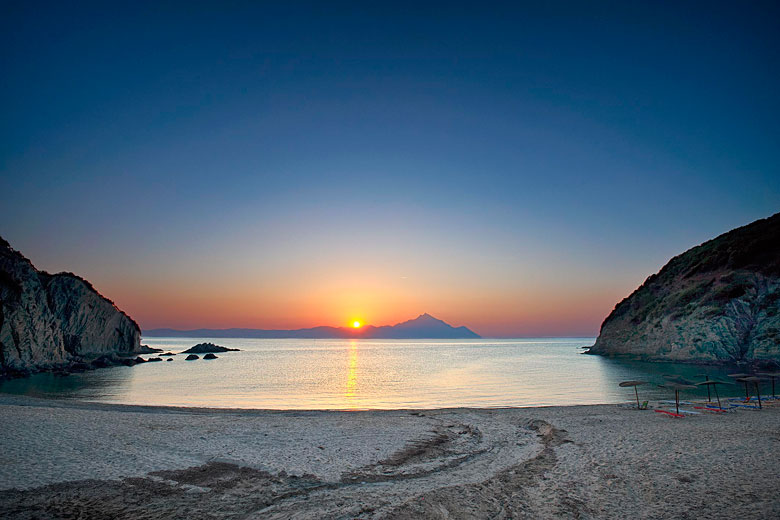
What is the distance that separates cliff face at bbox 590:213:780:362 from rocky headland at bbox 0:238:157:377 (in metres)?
97.7

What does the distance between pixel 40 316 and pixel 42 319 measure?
0.81 metres

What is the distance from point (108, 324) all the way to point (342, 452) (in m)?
108

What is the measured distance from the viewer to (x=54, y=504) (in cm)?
960

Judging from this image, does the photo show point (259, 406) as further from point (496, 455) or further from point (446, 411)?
point (496, 455)

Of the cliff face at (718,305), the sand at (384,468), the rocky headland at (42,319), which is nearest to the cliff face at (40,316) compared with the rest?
the rocky headland at (42,319)

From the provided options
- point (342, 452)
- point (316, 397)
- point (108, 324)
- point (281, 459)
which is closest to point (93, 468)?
point (281, 459)

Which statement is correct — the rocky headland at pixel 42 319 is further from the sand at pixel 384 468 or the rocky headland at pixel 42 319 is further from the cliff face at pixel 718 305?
the cliff face at pixel 718 305

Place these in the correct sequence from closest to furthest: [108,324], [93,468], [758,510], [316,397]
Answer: [758,510] < [93,468] < [316,397] < [108,324]

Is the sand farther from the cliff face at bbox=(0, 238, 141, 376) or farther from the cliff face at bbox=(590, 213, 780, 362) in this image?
the cliff face at bbox=(590, 213, 780, 362)

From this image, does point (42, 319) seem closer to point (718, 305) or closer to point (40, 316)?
point (40, 316)

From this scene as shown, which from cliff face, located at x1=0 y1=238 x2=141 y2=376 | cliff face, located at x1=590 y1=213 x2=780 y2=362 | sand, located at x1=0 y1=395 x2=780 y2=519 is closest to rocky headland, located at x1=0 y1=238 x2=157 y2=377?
cliff face, located at x1=0 y1=238 x2=141 y2=376

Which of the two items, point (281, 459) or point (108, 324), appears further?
point (108, 324)

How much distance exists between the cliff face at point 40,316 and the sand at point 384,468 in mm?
44546

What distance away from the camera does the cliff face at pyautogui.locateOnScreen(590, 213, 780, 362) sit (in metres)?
63.1
